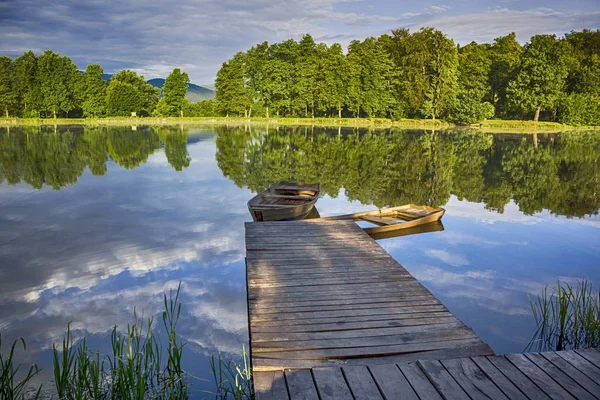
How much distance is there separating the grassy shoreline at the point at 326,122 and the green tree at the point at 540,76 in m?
2.47

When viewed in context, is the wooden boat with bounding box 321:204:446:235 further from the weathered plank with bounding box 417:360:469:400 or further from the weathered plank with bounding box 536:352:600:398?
the weathered plank with bounding box 417:360:469:400

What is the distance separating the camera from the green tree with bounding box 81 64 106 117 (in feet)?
224

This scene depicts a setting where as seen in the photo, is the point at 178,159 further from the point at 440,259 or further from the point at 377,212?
the point at 440,259

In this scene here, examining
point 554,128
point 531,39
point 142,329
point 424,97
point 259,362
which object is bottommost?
point 142,329

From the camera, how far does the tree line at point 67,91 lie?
219ft

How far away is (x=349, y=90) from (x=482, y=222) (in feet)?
164

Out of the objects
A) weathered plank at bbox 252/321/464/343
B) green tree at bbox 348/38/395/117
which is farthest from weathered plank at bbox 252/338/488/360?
green tree at bbox 348/38/395/117

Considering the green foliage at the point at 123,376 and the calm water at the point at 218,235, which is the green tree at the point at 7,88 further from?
the green foliage at the point at 123,376

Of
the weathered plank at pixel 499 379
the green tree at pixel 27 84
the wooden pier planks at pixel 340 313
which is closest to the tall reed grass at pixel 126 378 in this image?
the wooden pier planks at pixel 340 313

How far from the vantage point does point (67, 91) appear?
68.6m

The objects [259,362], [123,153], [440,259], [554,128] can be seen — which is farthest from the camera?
[554,128]

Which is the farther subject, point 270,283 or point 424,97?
point 424,97

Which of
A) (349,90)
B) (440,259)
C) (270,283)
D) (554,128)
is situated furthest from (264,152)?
(554,128)

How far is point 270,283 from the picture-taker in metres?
5.89
